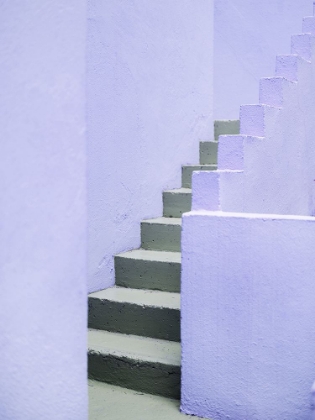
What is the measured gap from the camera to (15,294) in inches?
61.0

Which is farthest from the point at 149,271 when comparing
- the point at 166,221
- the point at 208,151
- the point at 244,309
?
the point at 208,151

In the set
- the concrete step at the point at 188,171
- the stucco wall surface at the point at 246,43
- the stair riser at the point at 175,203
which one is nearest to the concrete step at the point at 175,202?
the stair riser at the point at 175,203

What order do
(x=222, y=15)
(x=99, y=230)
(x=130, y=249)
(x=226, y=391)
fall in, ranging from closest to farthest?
1. (x=226, y=391)
2. (x=99, y=230)
3. (x=130, y=249)
4. (x=222, y=15)

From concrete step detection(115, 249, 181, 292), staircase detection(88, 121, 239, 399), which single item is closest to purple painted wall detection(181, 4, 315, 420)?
staircase detection(88, 121, 239, 399)

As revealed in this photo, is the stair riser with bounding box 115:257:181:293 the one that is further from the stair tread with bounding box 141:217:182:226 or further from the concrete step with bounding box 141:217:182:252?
the stair tread with bounding box 141:217:182:226

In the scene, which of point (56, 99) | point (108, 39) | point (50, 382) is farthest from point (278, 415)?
point (108, 39)

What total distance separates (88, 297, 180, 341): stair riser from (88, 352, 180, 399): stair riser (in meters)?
0.33

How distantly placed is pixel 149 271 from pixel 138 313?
0.41m

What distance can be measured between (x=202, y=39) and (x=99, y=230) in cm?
255

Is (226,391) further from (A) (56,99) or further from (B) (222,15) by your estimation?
(B) (222,15)

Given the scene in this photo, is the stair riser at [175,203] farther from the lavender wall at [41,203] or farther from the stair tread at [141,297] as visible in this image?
the lavender wall at [41,203]

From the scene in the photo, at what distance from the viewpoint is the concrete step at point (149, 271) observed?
147 inches

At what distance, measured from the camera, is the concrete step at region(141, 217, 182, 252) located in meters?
4.11

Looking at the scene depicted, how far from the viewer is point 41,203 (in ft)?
5.05
